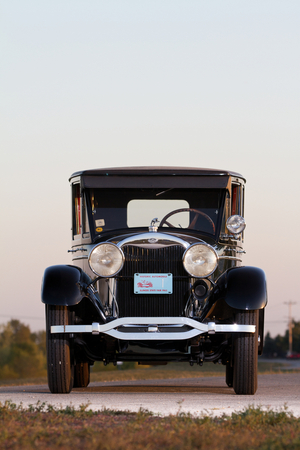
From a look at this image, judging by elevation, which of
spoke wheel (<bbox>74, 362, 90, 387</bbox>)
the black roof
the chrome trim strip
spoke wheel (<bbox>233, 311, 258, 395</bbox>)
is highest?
the black roof

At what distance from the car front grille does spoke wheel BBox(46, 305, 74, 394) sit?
2.34 ft

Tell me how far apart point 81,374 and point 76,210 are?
247cm

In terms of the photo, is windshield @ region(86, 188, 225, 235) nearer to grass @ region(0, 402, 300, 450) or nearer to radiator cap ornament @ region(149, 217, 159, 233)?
radiator cap ornament @ region(149, 217, 159, 233)

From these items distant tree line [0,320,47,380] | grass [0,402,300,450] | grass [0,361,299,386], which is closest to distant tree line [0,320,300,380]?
distant tree line [0,320,47,380]

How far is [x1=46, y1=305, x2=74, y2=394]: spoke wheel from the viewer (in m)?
8.93

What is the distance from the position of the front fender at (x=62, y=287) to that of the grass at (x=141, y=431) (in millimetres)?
2399

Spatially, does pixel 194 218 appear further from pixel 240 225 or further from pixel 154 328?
pixel 154 328

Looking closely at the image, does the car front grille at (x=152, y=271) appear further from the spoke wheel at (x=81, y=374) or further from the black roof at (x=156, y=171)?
the spoke wheel at (x=81, y=374)

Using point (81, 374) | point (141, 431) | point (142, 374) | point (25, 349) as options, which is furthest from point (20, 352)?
point (141, 431)

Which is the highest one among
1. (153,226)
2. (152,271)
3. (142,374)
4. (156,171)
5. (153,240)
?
(156,171)

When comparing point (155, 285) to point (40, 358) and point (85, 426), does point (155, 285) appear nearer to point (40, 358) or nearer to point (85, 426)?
point (85, 426)

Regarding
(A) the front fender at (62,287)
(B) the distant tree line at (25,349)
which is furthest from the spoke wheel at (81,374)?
(B) the distant tree line at (25,349)

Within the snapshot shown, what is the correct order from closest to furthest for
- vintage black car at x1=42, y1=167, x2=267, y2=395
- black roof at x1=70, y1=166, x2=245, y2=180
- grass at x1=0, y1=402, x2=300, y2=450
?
grass at x1=0, y1=402, x2=300, y2=450, vintage black car at x1=42, y1=167, x2=267, y2=395, black roof at x1=70, y1=166, x2=245, y2=180

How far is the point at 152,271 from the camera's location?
908cm
